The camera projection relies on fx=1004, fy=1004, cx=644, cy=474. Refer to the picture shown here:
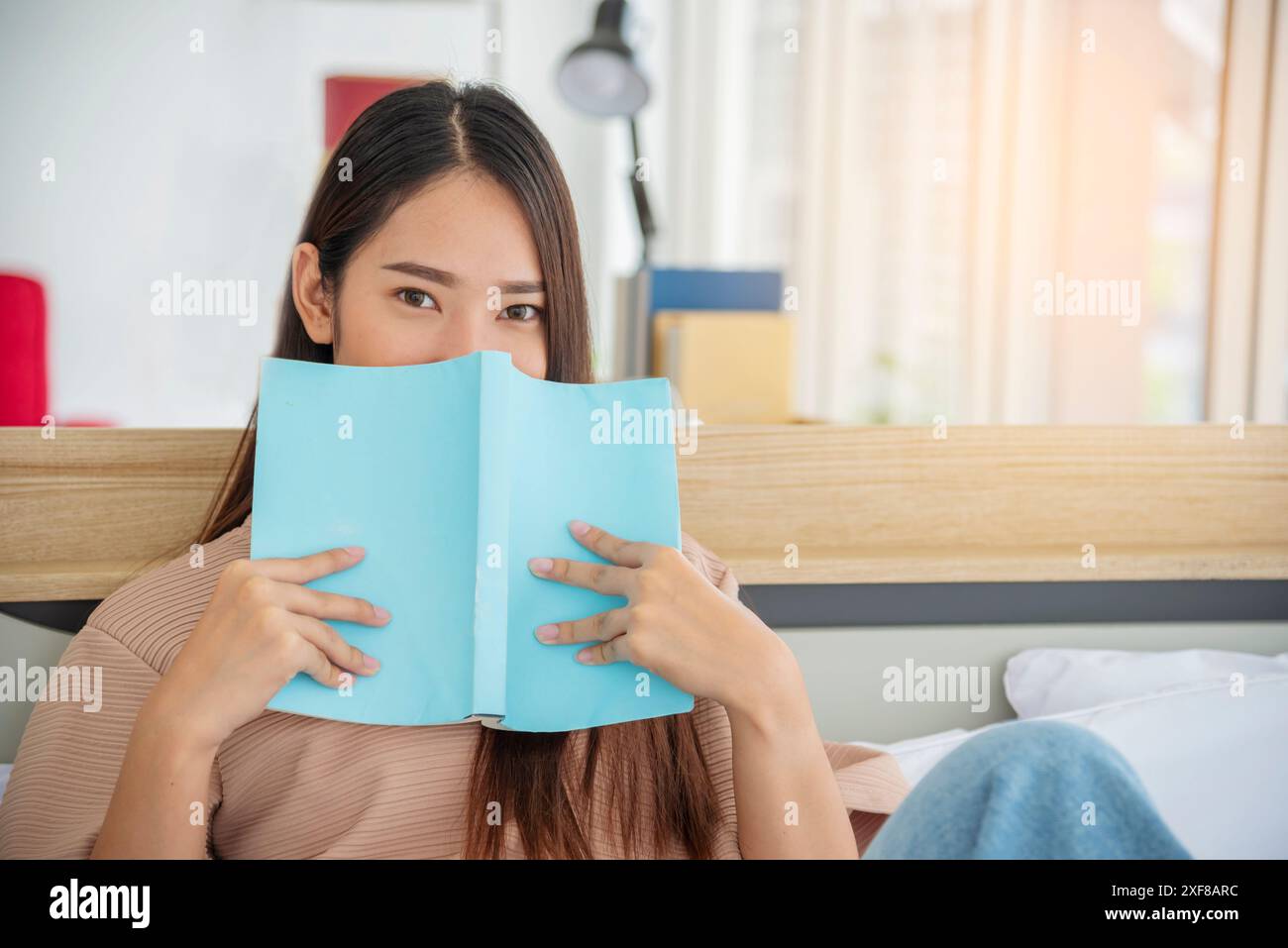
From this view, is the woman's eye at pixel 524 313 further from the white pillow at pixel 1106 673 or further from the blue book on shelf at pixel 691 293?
the blue book on shelf at pixel 691 293

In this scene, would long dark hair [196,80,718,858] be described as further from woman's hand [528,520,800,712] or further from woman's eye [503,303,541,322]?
woman's hand [528,520,800,712]

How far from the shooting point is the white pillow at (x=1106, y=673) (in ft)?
3.22

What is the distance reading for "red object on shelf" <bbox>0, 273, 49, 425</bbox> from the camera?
1198 millimetres

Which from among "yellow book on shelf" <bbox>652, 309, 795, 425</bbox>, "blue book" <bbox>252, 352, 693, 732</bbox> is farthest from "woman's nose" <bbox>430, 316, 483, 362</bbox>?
"yellow book on shelf" <bbox>652, 309, 795, 425</bbox>

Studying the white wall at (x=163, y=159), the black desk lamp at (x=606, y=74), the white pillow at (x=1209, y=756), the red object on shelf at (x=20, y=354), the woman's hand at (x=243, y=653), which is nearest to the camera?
the woman's hand at (x=243, y=653)

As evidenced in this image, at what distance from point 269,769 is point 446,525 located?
0.25m

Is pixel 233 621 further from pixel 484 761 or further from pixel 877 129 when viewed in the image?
pixel 877 129

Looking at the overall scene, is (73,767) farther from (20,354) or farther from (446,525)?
(20,354)

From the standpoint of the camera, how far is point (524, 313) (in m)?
0.86

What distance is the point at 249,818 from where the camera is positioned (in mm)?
746

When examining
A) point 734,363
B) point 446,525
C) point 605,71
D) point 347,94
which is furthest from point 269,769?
point 347,94

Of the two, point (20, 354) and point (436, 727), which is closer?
point (436, 727)

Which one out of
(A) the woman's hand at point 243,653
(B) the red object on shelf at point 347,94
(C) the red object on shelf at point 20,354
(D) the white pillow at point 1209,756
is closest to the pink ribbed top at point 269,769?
(A) the woman's hand at point 243,653
